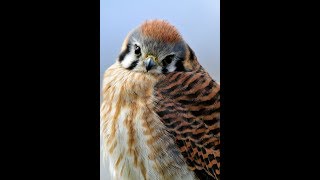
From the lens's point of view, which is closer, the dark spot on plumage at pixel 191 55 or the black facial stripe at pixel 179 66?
the dark spot on plumage at pixel 191 55

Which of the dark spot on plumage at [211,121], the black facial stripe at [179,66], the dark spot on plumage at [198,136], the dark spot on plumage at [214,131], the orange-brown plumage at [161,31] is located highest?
the orange-brown plumage at [161,31]

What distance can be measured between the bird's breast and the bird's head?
0.23 feet

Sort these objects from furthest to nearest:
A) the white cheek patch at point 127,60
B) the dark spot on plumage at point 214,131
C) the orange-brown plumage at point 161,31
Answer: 1. the white cheek patch at point 127,60
2. the dark spot on plumage at point 214,131
3. the orange-brown plumage at point 161,31

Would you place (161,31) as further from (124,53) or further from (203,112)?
(203,112)

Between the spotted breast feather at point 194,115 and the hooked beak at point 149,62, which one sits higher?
the hooked beak at point 149,62

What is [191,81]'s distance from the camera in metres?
2.12

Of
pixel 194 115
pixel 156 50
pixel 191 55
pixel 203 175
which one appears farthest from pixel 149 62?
pixel 203 175

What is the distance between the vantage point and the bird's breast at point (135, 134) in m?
2.04

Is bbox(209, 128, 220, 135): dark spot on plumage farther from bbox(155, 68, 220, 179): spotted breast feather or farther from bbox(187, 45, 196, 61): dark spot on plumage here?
bbox(187, 45, 196, 61): dark spot on plumage

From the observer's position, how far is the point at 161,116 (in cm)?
207

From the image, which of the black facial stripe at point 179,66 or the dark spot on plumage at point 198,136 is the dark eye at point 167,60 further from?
the dark spot on plumage at point 198,136

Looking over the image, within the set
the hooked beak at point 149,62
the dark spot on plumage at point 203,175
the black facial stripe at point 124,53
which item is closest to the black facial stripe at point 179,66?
the hooked beak at point 149,62

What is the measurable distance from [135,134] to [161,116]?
0.14 m
